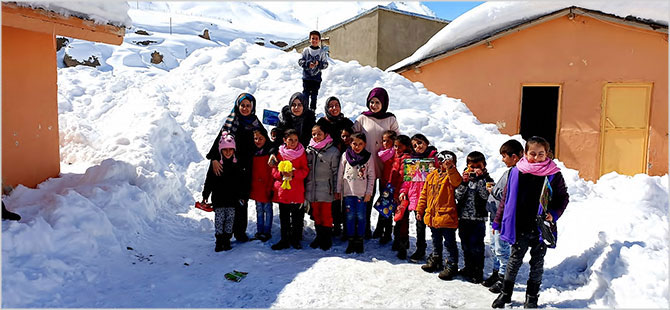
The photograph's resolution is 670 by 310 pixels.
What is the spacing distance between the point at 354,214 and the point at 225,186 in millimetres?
1495

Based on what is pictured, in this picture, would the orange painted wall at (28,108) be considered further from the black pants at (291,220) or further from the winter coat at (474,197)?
the winter coat at (474,197)

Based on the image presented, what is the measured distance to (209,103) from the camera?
9773 millimetres

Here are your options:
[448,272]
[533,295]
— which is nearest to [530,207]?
[533,295]

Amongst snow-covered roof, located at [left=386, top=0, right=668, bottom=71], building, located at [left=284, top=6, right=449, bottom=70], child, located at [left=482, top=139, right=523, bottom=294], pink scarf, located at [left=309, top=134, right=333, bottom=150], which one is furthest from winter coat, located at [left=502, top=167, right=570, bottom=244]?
building, located at [left=284, top=6, right=449, bottom=70]

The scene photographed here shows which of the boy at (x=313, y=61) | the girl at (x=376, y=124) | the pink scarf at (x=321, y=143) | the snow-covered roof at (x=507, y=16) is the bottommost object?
the pink scarf at (x=321, y=143)

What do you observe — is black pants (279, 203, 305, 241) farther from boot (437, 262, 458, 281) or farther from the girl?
boot (437, 262, 458, 281)

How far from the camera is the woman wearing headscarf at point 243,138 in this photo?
17.1 feet

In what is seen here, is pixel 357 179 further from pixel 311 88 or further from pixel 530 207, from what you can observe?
pixel 311 88

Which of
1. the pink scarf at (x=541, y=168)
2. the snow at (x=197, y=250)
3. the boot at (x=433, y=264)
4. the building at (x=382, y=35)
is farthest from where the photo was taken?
the building at (x=382, y=35)

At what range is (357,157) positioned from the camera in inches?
196

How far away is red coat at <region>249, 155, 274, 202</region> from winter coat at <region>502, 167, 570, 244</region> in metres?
2.69

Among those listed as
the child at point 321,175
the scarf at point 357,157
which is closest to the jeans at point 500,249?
the scarf at point 357,157

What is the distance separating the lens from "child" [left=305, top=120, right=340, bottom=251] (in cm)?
510

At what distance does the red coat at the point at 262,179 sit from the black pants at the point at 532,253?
2.77 m
